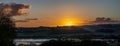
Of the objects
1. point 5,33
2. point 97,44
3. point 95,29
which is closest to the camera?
point 5,33

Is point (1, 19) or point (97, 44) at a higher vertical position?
point (1, 19)

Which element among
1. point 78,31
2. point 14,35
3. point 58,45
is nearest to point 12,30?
point 14,35

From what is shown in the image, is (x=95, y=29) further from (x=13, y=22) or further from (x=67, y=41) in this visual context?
(x=13, y=22)

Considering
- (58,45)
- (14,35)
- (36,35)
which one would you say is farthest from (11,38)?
(36,35)

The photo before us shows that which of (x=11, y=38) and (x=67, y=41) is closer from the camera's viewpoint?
(x=11, y=38)

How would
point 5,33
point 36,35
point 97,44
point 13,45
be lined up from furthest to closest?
1. point 36,35
2. point 97,44
3. point 13,45
4. point 5,33

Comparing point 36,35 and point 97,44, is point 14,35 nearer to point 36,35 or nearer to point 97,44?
point 97,44
